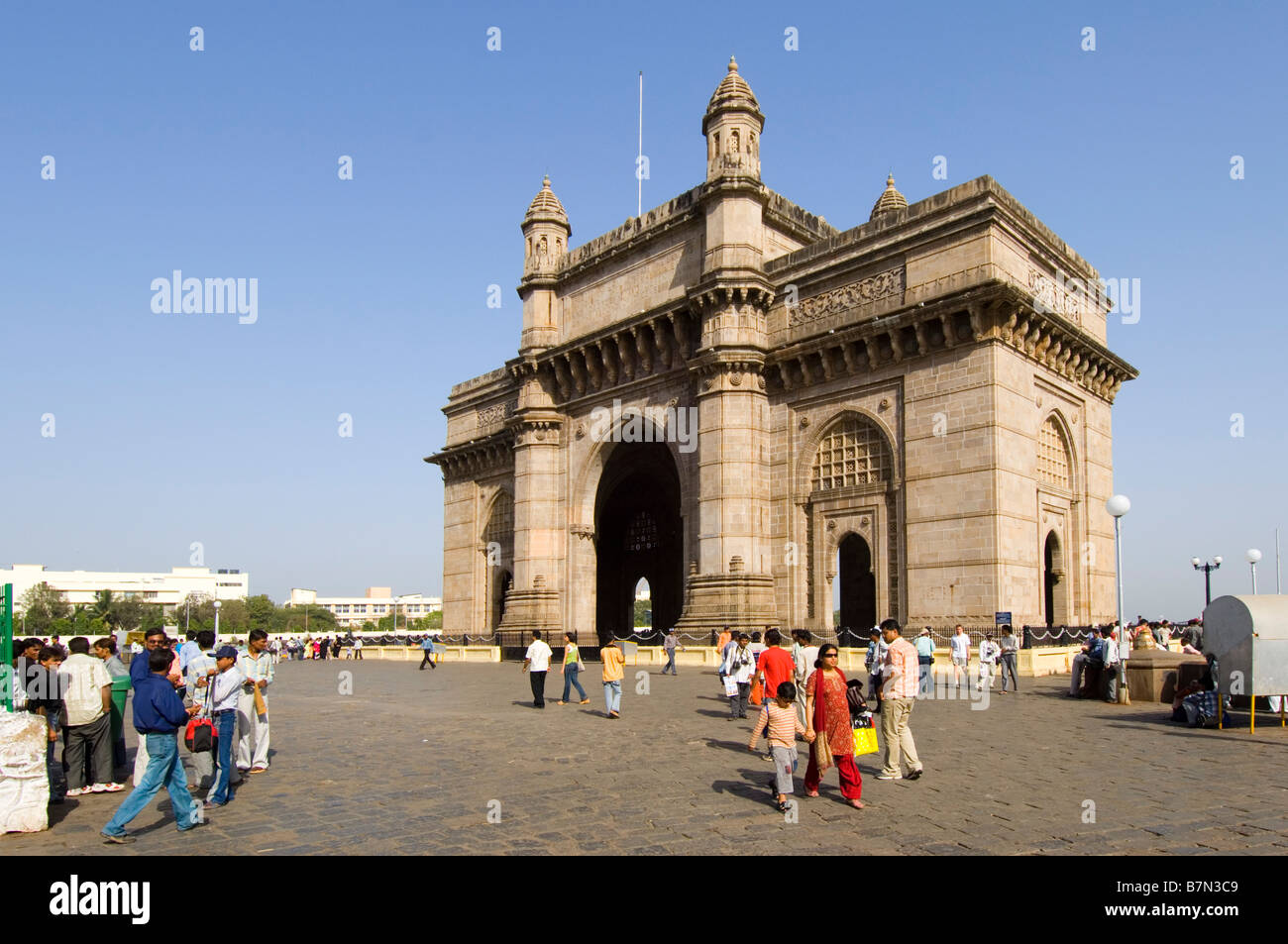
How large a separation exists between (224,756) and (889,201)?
35840 millimetres

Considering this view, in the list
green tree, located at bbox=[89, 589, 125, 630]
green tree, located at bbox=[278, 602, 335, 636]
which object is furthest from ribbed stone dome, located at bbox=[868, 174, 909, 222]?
green tree, located at bbox=[278, 602, 335, 636]

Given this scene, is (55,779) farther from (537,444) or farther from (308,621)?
(308,621)

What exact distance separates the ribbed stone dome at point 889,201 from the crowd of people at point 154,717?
111 feet

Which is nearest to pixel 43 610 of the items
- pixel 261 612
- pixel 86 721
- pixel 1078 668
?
pixel 261 612

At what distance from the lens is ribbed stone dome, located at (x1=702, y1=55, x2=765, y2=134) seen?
3134cm

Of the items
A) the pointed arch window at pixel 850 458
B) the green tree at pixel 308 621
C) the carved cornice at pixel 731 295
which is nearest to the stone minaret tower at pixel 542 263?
the carved cornice at pixel 731 295

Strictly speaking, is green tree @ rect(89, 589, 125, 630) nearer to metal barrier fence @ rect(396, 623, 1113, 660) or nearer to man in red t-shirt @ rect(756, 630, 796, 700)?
metal barrier fence @ rect(396, 623, 1113, 660)

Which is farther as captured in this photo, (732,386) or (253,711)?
(732,386)

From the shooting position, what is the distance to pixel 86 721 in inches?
382
